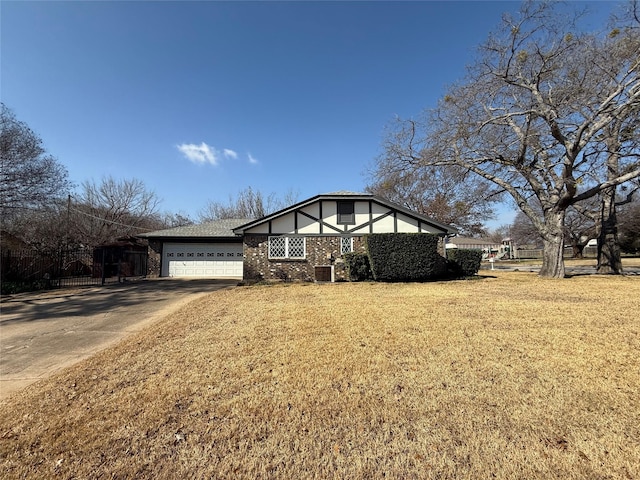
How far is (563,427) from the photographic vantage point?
2.33m

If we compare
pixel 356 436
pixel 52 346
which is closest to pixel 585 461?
pixel 356 436

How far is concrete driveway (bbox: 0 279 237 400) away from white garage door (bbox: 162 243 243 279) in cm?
700

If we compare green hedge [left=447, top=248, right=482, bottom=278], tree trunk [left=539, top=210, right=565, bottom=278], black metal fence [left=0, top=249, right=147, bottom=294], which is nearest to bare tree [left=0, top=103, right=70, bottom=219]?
black metal fence [left=0, top=249, right=147, bottom=294]

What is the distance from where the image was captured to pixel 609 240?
619 inches

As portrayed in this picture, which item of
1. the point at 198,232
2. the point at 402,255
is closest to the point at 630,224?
the point at 402,255

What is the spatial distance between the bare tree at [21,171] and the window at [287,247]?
1033 centimetres

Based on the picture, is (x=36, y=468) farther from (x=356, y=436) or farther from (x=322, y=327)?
(x=322, y=327)

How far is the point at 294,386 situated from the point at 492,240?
2951 inches

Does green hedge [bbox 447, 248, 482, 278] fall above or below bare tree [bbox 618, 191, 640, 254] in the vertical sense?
below

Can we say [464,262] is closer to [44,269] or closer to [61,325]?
[61,325]

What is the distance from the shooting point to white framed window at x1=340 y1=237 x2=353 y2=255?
14.8 m

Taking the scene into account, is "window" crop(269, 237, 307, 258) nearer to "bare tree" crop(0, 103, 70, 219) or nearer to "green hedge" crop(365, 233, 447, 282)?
"green hedge" crop(365, 233, 447, 282)

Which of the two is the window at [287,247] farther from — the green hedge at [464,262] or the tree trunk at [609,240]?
the tree trunk at [609,240]

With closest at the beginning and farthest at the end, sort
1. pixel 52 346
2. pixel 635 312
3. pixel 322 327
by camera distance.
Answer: pixel 52 346 → pixel 322 327 → pixel 635 312
